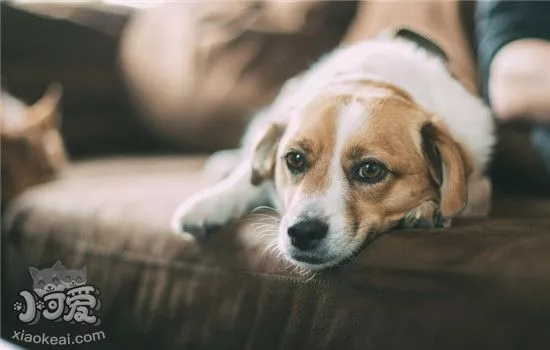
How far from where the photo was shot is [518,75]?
126 cm

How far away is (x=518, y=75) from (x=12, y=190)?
41.2 inches

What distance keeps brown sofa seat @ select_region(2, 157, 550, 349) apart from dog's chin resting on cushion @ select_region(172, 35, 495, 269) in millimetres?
46

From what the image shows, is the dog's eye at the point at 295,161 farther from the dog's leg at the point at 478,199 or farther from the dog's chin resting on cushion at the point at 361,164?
the dog's leg at the point at 478,199

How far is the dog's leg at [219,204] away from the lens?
1143 millimetres

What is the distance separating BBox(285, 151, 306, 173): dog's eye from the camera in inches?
42.9

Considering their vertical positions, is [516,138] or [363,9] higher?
[363,9]

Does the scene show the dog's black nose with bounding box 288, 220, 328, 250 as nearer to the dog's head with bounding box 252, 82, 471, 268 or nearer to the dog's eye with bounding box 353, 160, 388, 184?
the dog's head with bounding box 252, 82, 471, 268

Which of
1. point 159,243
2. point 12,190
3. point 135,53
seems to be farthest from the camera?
point 135,53

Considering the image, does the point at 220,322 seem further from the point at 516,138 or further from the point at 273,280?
the point at 516,138

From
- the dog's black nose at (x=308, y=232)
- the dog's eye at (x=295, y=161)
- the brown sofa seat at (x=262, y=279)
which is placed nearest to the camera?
the brown sofa seat at (x=262, y=279)

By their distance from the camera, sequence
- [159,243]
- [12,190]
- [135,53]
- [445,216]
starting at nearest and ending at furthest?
[445,216] < [159,243] < [12,190] < [135,53]

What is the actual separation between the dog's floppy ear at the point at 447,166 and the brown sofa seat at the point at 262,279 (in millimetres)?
Result: 53

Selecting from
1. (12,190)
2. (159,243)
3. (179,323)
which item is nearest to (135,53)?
(12,190)

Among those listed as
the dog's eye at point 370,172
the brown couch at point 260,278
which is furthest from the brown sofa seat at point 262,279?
the dog's eye at point 370,172
